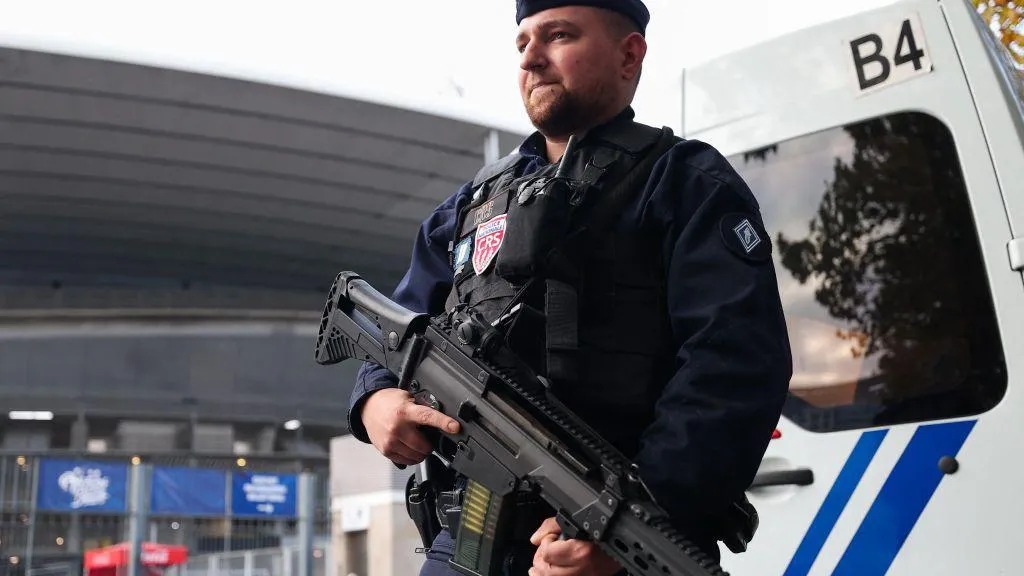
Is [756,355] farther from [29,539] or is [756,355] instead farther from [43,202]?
[43,202]

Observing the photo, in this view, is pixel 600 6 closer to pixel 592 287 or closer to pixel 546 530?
pixel 592 287

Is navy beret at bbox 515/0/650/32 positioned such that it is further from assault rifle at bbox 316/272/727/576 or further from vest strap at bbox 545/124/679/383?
assault rifle at bbox 316/272/727/576

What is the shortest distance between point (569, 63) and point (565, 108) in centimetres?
8

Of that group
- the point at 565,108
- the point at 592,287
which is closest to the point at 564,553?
the point at 592,287

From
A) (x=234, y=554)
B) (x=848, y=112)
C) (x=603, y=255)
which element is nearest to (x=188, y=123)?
(x=234, y=554)

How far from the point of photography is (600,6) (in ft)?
6.17

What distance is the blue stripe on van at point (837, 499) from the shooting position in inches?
111

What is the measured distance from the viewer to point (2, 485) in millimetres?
13922

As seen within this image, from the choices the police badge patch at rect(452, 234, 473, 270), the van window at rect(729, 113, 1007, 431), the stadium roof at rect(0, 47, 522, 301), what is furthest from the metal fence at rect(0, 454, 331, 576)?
the police badge patch at rect(452, 234, 473, 270)

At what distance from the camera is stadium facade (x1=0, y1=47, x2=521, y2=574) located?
12.7 meters

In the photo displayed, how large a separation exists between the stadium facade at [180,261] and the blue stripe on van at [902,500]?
25.3 feet

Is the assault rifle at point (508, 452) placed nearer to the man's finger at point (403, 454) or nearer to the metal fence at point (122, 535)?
the man's finger at point (403, 454)

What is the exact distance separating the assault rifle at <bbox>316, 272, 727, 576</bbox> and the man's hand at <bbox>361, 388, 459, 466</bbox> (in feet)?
0.08

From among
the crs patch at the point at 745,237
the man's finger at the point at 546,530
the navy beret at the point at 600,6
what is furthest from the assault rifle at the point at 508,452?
the navy beret at the point at 600,6
